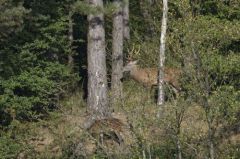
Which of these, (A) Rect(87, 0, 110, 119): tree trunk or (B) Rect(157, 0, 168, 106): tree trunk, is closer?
(B) Rect(157, 0, 168, 106): tree trunk

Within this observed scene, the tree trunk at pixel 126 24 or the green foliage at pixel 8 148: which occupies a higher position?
the tree trunk at pixel 126 24

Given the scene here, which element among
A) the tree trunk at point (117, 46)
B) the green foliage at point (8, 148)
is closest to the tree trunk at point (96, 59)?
the tree trunk at point (117, 46)

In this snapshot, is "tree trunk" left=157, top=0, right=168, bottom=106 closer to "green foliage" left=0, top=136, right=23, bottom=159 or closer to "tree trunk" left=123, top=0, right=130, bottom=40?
"green foliage" left=0, top=136, right=23, bottom=159

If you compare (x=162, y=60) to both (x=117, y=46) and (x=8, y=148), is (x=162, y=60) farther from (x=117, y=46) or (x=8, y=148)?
(x=117, y=46)

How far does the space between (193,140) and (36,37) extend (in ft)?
31.3

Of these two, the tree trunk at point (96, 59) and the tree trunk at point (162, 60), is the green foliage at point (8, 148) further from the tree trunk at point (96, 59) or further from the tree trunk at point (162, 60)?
the tree trunk at point (162, 60)

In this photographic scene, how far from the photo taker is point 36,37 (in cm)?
1841

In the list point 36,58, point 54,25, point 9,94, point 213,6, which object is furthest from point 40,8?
point 213,6

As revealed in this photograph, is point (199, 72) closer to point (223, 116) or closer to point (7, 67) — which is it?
point (223, 116)

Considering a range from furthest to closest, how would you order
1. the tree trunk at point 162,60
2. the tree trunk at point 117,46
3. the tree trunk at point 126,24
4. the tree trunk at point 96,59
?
the tree trunk at point 126,24 < the tree trunk at point 117,46 < the tree trunk at point 96,59 < the tree trunk at point 162,60

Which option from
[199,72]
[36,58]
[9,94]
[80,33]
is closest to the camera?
[199,72]

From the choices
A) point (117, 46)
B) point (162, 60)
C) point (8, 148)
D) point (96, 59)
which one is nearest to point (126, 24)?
point (117, 46)

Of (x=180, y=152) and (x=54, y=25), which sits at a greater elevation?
(x=54, y=25)

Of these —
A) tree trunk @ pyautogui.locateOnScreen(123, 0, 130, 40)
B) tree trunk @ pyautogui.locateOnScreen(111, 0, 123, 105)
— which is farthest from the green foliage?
tree trunk @ pyautogui.locateOnScreen(123, 0, 130, 40)
